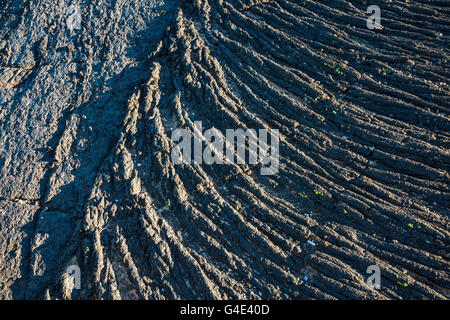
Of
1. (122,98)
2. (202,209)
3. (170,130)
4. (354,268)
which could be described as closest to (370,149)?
(354,268)

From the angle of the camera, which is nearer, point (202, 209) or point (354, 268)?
point (354, 268)

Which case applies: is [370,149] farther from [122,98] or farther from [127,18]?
[127,18]

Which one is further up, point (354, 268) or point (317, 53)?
point (317, 53)

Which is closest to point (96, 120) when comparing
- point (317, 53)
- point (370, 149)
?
point (317, 53)

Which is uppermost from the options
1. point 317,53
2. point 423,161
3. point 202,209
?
point 317,53
